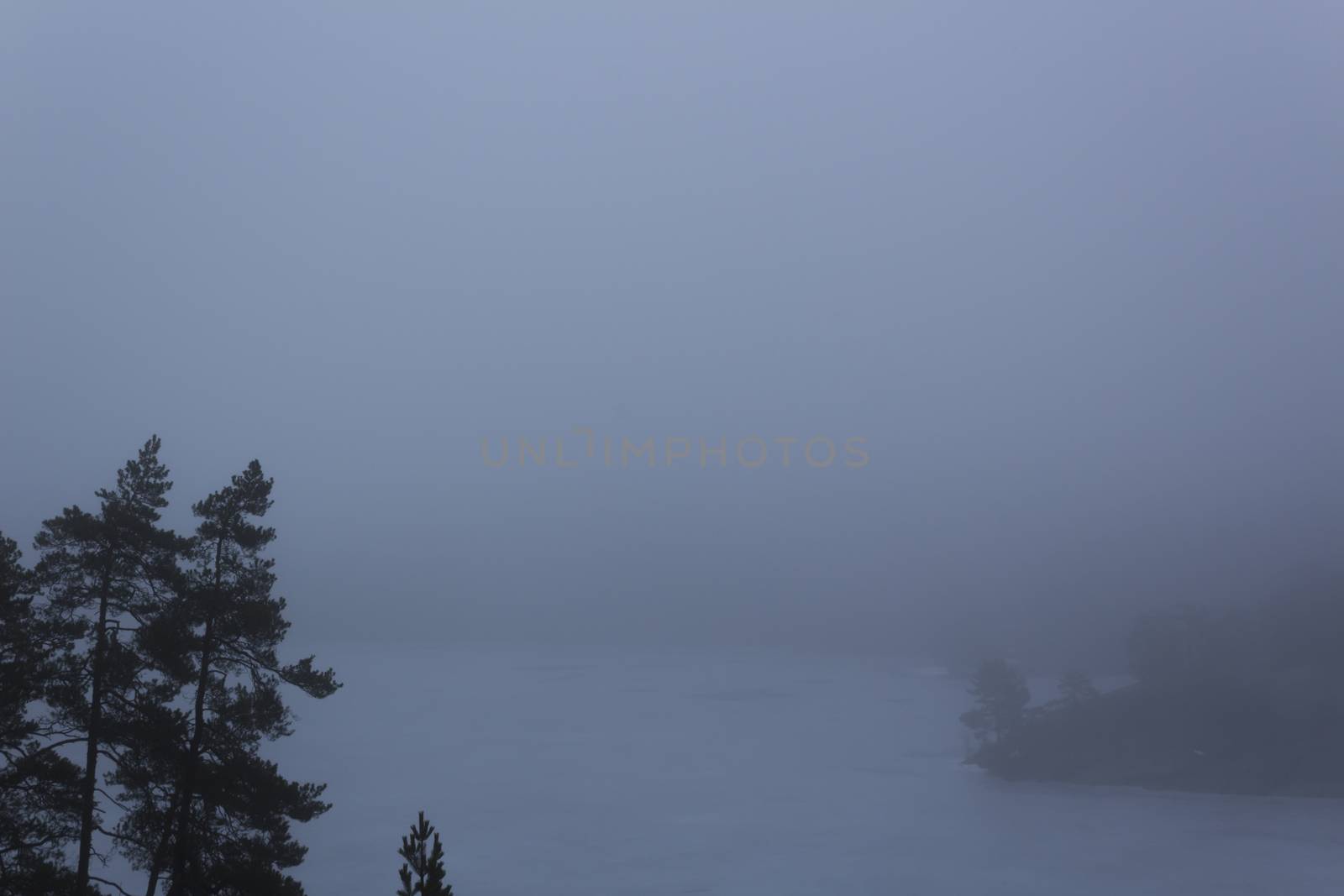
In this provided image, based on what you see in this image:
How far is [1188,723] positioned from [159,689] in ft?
300

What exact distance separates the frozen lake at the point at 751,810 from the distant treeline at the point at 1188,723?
254 centimetres

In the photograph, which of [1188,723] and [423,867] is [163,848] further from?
[1188,723]

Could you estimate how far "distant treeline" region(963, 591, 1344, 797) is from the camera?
7450cm

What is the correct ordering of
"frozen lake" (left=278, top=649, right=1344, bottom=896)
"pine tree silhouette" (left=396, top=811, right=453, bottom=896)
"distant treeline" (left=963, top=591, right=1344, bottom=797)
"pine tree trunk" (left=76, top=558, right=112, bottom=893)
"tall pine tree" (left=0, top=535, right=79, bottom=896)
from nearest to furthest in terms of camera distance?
"pine tree silhouette" (left=396, top=811, right=453, bottom=896)
"tall pine tree" (left=0, top=535, right=79, bottom=896)
"pine tree trunk" (left=76, top=558, right=112, bottom=893)
"frozen lake" (left=278, top=649, right=1344, bottom=896)
"distant treeline" (left=963, top=591, right=1344, bottom=797)

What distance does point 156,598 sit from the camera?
12.0 metres

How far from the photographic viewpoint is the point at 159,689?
38.4 feet

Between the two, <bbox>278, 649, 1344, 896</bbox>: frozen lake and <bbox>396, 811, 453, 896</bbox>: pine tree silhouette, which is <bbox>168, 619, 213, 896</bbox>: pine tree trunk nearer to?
<bbox>396, 811, 453, 896</bbox>: pine tree silhouette

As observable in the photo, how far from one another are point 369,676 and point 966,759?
A: 11541cm

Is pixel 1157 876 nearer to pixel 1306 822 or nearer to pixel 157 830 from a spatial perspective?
pixel 1306 822

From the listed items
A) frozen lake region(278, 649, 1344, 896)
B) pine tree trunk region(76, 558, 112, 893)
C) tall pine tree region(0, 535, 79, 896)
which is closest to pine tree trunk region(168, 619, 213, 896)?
pine tree trunk region(76, 558, 112, 893)

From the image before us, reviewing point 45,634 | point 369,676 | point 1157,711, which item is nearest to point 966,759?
point 1157,711

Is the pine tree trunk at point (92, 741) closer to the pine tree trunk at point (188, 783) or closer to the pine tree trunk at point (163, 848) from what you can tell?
the pine tree trunk at point (163, 848)

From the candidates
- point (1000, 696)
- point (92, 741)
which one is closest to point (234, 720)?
point (92, 741)

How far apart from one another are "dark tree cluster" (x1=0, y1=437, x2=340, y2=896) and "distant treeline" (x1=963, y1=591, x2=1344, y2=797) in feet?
250
